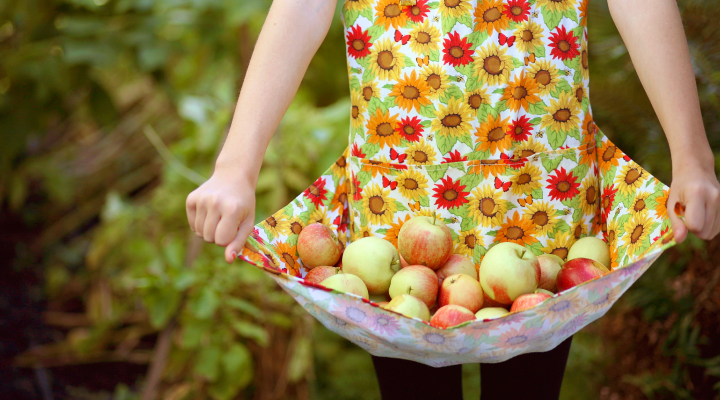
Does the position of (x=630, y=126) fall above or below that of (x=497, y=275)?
below

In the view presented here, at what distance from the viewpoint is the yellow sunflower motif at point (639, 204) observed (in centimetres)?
84

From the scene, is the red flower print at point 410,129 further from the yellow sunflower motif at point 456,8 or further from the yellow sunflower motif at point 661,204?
the yellow sunflower motif at point 661,204

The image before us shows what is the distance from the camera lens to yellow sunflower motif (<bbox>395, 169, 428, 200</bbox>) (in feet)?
3.10

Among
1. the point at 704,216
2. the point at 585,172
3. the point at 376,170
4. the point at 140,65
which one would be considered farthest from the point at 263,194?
the point at 704,216

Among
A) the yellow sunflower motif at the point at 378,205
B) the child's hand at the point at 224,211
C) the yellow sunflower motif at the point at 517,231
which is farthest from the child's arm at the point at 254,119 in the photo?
the yellow sunflower motif at the point at 517,231

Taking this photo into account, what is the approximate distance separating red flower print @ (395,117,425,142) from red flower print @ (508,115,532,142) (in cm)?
15

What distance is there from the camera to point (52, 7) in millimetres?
2197

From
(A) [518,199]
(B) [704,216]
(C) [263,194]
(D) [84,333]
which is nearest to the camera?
(B) [704,216]

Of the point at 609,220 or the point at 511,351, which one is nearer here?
the point at 511,351

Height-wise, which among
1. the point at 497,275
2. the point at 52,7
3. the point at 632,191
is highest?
the point at 632,191

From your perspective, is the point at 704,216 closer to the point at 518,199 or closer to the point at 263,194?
the point at 518,199

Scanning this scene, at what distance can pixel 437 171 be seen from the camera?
94cm

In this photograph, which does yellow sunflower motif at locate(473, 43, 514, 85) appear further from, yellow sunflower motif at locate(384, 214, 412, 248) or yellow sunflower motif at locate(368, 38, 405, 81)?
yellow sunflower motif at locate(384, 214, 412, 248)

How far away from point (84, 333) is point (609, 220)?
270cm
